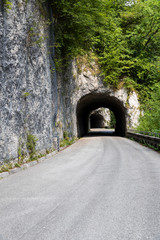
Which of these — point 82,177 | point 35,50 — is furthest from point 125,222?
point 35,50

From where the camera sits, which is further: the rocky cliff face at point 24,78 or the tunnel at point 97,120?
the tunnel at point 97,120

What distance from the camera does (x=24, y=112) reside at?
32.0 feet

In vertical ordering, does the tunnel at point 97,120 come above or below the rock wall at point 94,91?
below

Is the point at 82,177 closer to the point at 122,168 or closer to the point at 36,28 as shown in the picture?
the point at 122,168

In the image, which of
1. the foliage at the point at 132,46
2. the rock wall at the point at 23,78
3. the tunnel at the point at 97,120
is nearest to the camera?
the rock wall at the point at 23,78

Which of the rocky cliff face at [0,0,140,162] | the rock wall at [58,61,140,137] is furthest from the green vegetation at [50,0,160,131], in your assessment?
the rocky cliff face at [0,0,140,162]

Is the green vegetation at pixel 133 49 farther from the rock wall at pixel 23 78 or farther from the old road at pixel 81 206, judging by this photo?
the old road at pixel 81 206

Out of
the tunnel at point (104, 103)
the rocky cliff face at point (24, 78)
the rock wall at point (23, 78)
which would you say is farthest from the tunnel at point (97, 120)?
the rock wall at point (23, 78)

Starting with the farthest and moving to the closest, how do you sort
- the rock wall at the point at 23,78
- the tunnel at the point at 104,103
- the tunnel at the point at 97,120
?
the tunnel at the point at 97,120 < the tunnel at the point at 104,103 < the rock wall at the point at 23,78

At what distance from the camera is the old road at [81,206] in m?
3.21

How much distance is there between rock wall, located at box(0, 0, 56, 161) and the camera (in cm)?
815

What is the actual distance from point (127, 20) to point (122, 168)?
22862mm

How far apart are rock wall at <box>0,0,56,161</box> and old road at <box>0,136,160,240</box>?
6.95 feet

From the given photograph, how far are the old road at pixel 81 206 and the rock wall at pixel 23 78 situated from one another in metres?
2.12
